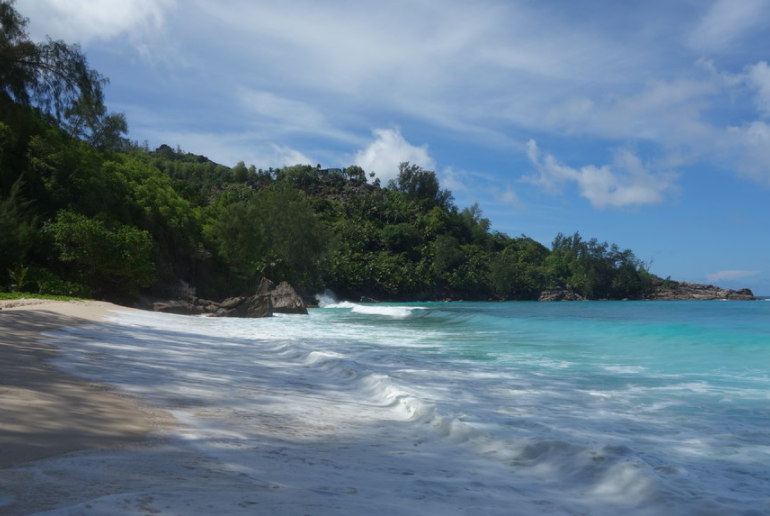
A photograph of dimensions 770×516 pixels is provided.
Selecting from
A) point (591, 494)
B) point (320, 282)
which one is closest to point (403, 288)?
point (320, 282)

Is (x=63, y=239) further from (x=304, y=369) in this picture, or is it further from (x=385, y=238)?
(x=385, y=238)

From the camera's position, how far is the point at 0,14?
18.2m

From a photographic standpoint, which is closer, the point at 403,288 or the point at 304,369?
the point at 304,369

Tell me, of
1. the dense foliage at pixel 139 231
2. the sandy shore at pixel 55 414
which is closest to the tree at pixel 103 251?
the dense foliage at pixel 139 231

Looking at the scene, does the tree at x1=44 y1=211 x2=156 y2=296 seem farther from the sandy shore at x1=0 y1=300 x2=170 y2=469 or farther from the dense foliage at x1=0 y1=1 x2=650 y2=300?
the sandy shore at x1=0 y1=300 x2=170 y2=469

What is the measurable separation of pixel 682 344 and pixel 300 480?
1490 centimetres

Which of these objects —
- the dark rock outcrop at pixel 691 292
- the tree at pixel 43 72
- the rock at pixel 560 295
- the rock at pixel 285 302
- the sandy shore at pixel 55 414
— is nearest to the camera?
the sandy shore at pixel 55 414

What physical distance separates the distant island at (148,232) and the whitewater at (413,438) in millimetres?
14141

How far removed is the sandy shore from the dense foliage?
17253 millimetres

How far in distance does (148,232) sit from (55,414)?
26226 millimetres

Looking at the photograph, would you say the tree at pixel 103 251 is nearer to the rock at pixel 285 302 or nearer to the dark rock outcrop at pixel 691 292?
the rock at pixel 285 302

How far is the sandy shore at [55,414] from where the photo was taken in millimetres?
3344

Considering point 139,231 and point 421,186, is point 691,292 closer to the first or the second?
point 421,186

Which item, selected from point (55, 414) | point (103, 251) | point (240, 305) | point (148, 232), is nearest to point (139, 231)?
point (148, 232)
